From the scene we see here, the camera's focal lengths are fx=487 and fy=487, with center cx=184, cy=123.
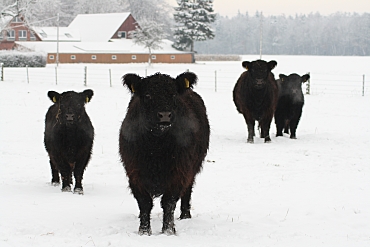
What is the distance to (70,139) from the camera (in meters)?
8.27

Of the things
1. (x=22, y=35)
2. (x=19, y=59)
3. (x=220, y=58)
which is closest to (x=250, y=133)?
(x=19, y=59)

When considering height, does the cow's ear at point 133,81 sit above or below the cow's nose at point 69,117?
above

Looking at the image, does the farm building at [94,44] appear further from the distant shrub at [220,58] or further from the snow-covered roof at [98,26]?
the distant shrub at [220,58]

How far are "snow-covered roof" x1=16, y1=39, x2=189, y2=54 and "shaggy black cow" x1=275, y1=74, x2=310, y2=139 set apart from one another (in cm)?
5797

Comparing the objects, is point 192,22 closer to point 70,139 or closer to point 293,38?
point 70,139

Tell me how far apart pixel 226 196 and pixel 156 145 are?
282 centimetres

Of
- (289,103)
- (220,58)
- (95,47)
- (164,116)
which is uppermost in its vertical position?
(95,47)

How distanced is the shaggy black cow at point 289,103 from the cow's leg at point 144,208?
9.06 m

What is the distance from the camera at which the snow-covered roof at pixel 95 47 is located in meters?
69.4

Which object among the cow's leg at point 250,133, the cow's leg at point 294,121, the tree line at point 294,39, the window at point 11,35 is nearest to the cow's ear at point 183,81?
the cow's leg at point 250,133

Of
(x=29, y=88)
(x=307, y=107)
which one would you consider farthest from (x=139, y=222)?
(x=29, y=88)

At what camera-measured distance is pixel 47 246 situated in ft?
16.0

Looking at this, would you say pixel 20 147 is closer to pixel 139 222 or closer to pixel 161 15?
pixel 139 222

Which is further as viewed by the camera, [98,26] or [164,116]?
[98,26]
